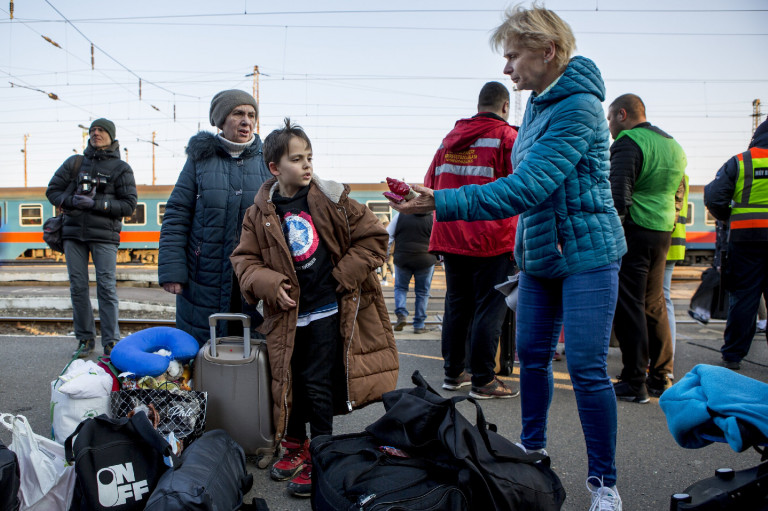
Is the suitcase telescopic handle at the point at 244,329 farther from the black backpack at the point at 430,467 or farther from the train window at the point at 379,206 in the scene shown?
the train window at the point at 379,206

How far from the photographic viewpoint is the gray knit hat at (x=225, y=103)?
3597 millimetres

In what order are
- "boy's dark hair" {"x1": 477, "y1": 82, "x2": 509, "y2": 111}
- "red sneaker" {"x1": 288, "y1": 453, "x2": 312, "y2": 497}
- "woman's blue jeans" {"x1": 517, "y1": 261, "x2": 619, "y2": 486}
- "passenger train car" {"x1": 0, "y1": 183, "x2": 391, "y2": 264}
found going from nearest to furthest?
1. "woman's blue jeans" {"x1": 517, "y1": 261, "x2": 619, "y2": 486}
2. "red sneaker" {"x1": 288, "y1": 453, "x2": 312, "y2": 497}
3. "boy's dark hair" {"x1": 477, "y1": 82, "x2": 509, "y2": 111}
4. "passenger train car" {"x1": 0, "y1": 183, "x2": 391, "y2": 264}

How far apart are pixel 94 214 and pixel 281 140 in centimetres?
328

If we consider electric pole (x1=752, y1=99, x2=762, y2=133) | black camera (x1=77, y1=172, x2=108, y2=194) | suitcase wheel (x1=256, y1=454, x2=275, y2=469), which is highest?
electric pole (x1=752, y1=99, x2=762, y2=133)

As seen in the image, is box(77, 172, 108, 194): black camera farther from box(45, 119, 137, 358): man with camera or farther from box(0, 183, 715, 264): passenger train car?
box(0, 183, 715, 264): passenger train car

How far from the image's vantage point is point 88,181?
5461mm

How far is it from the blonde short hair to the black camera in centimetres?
434

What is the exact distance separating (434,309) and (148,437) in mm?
9351

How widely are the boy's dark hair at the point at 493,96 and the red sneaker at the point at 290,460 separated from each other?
2.68 metres

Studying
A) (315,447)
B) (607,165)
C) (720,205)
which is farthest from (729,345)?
(315,447)

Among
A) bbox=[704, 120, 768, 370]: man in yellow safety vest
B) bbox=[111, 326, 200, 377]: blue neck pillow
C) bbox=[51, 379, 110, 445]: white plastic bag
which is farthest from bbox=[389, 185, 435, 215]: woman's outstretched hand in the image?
bbox=[704, 120, 768, 370]: man in yellow safety vest

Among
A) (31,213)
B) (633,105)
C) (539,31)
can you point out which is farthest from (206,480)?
(31,213)

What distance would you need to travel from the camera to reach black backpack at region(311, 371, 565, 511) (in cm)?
201

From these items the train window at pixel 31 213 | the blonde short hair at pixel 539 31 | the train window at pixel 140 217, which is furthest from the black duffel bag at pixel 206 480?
the train window at pixel 31 213
